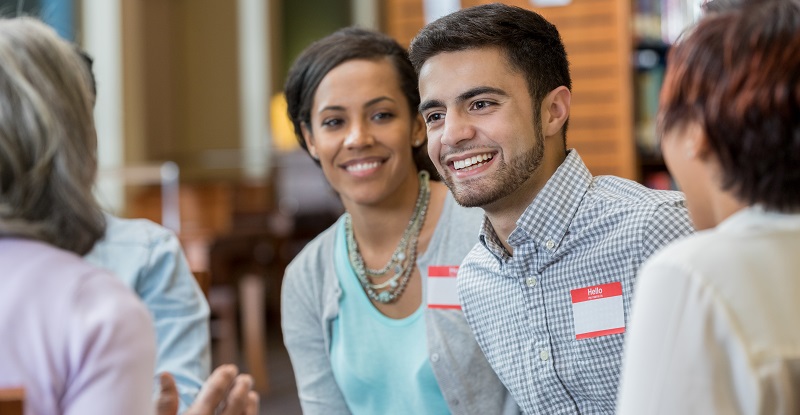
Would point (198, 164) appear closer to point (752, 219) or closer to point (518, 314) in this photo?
point (518, 314)

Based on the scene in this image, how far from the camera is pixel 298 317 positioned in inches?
85.7

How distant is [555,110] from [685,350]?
2.92 feet

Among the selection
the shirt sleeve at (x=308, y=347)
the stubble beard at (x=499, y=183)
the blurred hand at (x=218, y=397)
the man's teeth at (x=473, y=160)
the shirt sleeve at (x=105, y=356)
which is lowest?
the shirt sleeve at (x=308, y=347)

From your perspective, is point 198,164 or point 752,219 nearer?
point 752,219

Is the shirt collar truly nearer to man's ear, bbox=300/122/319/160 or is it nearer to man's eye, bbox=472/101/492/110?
man's eye, bbox=472/101/492/110

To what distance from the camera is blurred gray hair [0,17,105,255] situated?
1054 mm


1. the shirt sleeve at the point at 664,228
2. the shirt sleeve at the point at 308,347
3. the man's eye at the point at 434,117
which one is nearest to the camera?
the shirt sleeve at the point at 664,228

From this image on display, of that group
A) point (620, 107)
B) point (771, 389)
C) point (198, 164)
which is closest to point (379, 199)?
point (771, 389)

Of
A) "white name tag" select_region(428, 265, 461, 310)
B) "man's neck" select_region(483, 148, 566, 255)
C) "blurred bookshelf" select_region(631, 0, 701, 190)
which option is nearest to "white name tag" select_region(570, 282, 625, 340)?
"man's neck" select_region(483, 148, 566, 255)

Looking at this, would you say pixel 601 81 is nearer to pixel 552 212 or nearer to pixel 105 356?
pixel 552 212

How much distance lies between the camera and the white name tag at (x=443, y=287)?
1964mm

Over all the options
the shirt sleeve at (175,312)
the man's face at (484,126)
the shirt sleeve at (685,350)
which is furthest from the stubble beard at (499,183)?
the shirt sleeve at (685,350)

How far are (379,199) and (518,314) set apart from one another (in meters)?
0.55

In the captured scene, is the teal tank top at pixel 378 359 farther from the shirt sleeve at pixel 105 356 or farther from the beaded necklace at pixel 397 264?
the shirt sleeve at pixel 105 356
